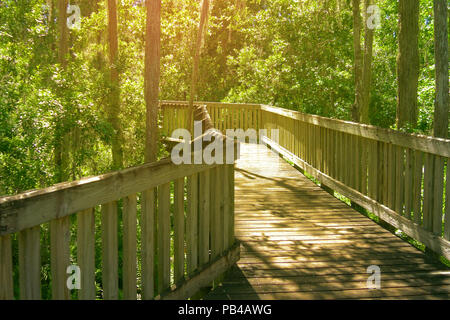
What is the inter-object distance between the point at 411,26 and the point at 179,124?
10768 millimetres

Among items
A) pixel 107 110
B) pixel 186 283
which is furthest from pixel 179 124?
pixel 186 283

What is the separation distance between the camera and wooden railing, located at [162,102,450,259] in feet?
17.4

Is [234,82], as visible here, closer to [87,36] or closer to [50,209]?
[87,36]

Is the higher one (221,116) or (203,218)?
(221,116)

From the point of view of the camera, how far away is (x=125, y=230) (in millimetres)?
3221

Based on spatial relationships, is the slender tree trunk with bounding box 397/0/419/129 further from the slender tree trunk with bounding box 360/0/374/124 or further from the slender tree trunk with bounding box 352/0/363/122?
the slender tree trunk with bounding box 352/0/363/122

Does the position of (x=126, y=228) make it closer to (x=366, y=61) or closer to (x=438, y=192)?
(x=438, y=192)

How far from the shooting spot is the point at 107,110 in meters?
14.6

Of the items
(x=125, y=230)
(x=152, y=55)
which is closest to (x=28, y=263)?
(x=125, y=230)

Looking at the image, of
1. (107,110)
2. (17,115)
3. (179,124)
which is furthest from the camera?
(179,124)

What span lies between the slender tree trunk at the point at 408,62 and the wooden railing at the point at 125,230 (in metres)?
4.41

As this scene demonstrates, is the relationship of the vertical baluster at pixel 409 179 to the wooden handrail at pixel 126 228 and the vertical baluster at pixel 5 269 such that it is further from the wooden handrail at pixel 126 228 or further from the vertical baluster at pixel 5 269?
the vertical baluster at pixel 5 269

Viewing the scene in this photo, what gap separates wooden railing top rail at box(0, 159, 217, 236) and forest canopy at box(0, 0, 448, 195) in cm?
586

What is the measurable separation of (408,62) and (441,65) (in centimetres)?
163
